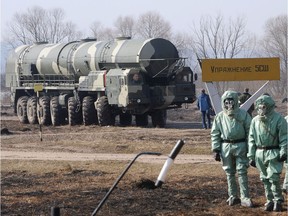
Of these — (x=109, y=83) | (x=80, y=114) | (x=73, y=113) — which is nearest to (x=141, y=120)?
(x=109, y=83)

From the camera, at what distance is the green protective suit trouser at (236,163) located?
528 inches

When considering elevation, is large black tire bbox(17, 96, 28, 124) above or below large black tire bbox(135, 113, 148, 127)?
above

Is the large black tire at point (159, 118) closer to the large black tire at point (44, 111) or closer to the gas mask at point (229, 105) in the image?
the large black tire at point (44, 111)

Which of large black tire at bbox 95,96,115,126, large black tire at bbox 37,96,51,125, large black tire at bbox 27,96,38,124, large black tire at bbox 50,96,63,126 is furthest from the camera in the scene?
large black tire at bbox 27,96,38,124

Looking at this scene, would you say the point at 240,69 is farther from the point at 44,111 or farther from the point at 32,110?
the point at 32,110

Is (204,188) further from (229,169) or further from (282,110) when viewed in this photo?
(282,110)

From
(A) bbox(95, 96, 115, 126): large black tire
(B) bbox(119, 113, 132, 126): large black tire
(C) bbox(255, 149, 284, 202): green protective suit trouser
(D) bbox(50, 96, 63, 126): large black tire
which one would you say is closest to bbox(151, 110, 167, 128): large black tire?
(B) bbox(119, 113, 132, 126): large black tire

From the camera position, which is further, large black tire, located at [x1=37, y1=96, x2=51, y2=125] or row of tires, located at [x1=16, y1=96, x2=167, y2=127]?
large black tire, located at [x1=37, y1=96, x2=51, y2=125]

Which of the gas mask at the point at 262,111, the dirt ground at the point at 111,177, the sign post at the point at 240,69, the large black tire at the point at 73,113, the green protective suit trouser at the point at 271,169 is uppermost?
the sign post at the point at 240,69

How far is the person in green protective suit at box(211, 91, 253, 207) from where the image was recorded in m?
13.4

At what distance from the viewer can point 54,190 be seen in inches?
621

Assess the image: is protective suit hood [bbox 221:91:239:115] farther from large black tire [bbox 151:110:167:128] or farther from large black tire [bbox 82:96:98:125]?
large black tire [bbox 82:96:98:125]

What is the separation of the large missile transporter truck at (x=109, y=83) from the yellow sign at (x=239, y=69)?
459 inches

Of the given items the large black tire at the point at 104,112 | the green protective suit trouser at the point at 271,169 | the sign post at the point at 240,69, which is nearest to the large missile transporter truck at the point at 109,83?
the large black tire at the point at 104,112
